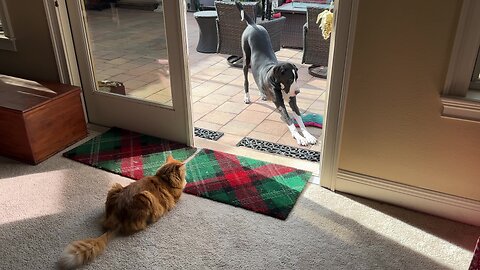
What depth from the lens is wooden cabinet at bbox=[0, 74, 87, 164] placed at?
241 cm

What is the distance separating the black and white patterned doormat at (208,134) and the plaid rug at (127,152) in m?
0.24


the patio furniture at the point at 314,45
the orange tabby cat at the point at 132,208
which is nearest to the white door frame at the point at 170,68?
the orange tabby cat at the point at 132,208

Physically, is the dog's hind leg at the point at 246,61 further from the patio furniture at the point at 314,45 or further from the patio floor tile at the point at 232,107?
the patio furniture at the point at 314,45

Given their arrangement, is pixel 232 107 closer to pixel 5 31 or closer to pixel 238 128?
pixel 238 128

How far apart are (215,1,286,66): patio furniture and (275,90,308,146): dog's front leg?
4.82 feet

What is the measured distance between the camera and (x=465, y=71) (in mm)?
1743

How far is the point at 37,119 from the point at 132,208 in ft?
3.41

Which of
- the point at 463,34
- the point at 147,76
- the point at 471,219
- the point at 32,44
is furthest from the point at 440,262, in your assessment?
the point at 32,44

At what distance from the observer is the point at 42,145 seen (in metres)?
2.53

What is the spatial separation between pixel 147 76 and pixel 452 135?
1.93 metres

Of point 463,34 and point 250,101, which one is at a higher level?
point 463,34

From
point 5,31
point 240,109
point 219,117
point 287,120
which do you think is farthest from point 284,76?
point 5,31

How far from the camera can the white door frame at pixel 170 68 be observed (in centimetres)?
244

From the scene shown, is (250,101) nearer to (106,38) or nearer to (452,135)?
(106,38)
